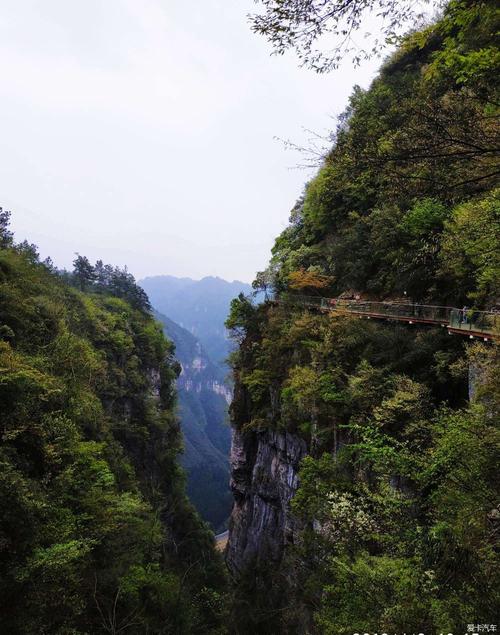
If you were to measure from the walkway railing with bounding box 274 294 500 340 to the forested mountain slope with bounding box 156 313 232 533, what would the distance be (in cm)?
4550

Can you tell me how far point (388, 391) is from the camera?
9.98 m

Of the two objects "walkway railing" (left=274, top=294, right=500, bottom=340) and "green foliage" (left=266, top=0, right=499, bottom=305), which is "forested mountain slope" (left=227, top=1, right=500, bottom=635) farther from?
"walkway railing" (left=274, top=294, right=500, bottom=340)

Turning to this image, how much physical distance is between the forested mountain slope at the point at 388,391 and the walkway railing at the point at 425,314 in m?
0.41

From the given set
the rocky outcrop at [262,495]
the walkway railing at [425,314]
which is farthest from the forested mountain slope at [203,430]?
the walkway railing at [425,314]

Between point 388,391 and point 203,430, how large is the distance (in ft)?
501

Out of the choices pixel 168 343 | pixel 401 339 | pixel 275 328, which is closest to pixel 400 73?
pixel 275 328

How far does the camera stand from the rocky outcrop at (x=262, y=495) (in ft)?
52.4

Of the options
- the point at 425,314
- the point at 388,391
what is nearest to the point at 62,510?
the point at 388,391

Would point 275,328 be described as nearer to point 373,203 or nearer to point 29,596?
point 373,203

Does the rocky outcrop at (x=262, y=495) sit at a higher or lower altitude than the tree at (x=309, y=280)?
lower

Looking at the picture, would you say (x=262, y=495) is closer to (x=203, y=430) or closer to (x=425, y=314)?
(x=425, y=314)

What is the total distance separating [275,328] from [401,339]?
8.83m

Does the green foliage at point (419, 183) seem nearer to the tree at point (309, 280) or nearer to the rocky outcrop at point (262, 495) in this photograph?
the tree at point (309, 280)

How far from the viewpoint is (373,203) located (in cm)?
1831
